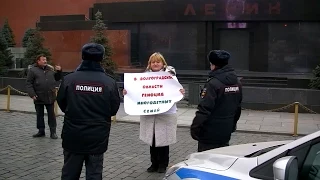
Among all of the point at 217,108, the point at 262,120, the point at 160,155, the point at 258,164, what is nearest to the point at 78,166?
the point at 217,108

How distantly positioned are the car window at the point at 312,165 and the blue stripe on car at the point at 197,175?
0.56 metres

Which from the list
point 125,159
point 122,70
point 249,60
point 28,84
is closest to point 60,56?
point 122,70

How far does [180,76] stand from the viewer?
924 inches

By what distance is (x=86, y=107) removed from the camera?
433 cm

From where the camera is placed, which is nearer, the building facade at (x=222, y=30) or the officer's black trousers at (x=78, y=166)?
the officer's black trousers at (x=78, y=166)

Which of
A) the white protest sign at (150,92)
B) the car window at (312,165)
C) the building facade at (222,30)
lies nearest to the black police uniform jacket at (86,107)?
the white protest sign at (150,92)

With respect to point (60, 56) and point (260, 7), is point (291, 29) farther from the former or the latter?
point (60, 56)

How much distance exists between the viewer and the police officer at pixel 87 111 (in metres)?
4.34

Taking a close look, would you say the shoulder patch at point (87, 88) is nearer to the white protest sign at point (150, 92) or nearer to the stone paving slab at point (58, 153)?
the white protest sign at point (150, 92)

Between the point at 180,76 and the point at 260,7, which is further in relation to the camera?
the point at 260,7

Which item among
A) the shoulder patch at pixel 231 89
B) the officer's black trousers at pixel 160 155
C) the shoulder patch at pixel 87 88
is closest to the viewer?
→ the shoulder patch at pixel 87 88

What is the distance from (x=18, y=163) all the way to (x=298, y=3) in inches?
852

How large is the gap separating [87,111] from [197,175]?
4.77 feet

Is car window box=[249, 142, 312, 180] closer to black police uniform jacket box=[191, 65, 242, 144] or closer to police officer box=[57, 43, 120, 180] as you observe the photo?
black police uniform jacket box=[191, 65, 242, 144]
